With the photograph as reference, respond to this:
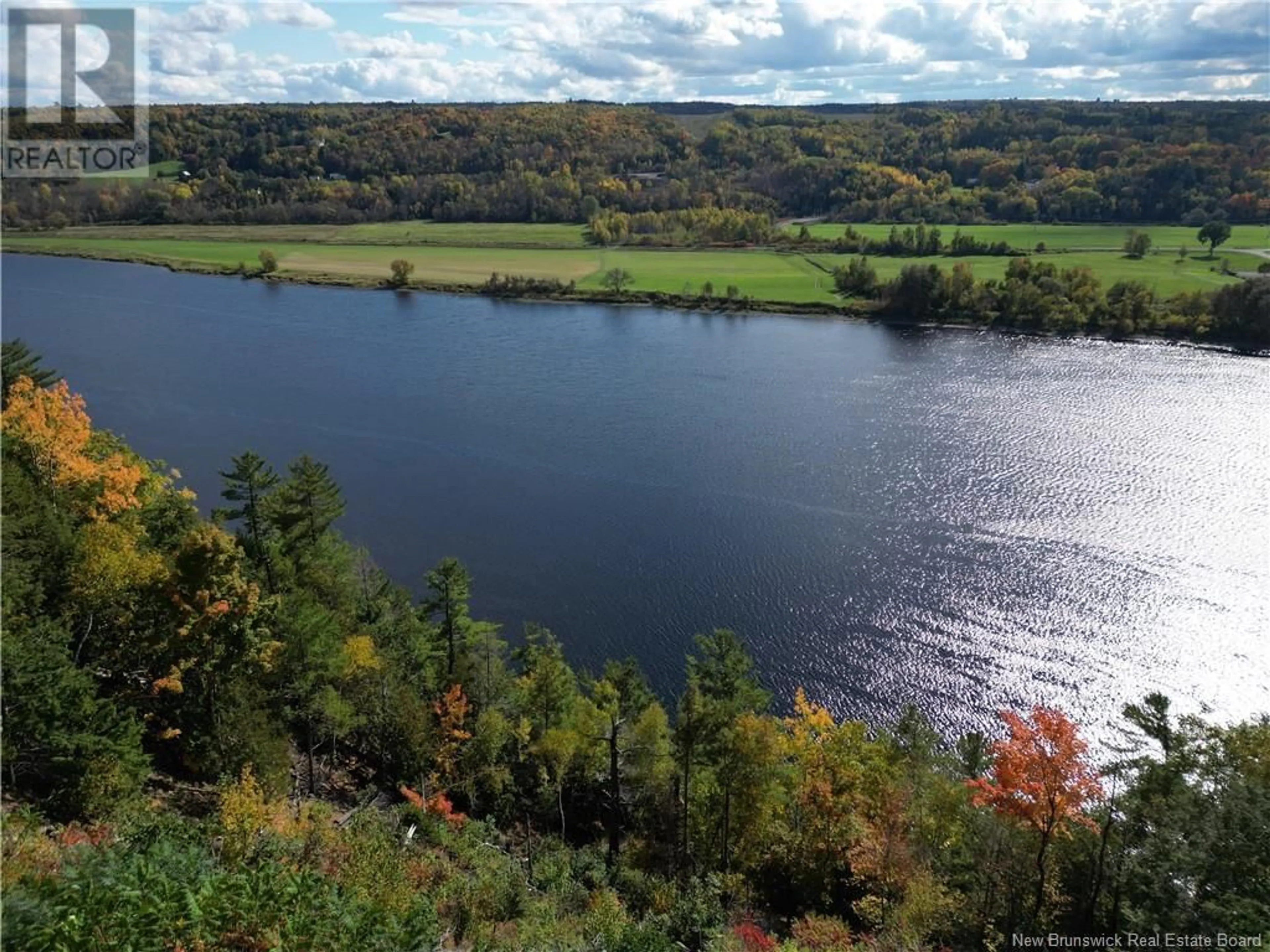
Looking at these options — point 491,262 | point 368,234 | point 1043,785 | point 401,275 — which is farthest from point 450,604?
point 368,234

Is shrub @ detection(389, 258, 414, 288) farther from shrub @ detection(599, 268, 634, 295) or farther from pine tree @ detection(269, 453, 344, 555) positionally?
pine tree @ detection(269, 453, 344, 555)

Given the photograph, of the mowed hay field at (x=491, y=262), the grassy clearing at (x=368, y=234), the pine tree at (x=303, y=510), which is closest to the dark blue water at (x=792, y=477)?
the pine tree at (x=303, y=510)

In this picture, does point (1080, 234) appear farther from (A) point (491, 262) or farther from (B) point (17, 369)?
(B) point (17, 369)

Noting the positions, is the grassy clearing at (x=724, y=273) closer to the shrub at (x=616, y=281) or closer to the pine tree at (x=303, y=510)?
the shrub at (x=616, y=281)

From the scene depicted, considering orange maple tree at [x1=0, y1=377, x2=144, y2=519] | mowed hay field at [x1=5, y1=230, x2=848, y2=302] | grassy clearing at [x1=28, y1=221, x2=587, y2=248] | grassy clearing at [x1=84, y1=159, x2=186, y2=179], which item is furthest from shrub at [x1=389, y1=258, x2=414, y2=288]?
orange maple tree at [x1=0, y1=377, x2=144, y2=519]

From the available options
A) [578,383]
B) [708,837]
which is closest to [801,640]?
[708,837]

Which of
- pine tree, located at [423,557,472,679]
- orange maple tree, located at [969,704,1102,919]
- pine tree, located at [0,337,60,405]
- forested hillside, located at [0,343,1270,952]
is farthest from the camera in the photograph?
pine tree, located at [0,337,60,405]
